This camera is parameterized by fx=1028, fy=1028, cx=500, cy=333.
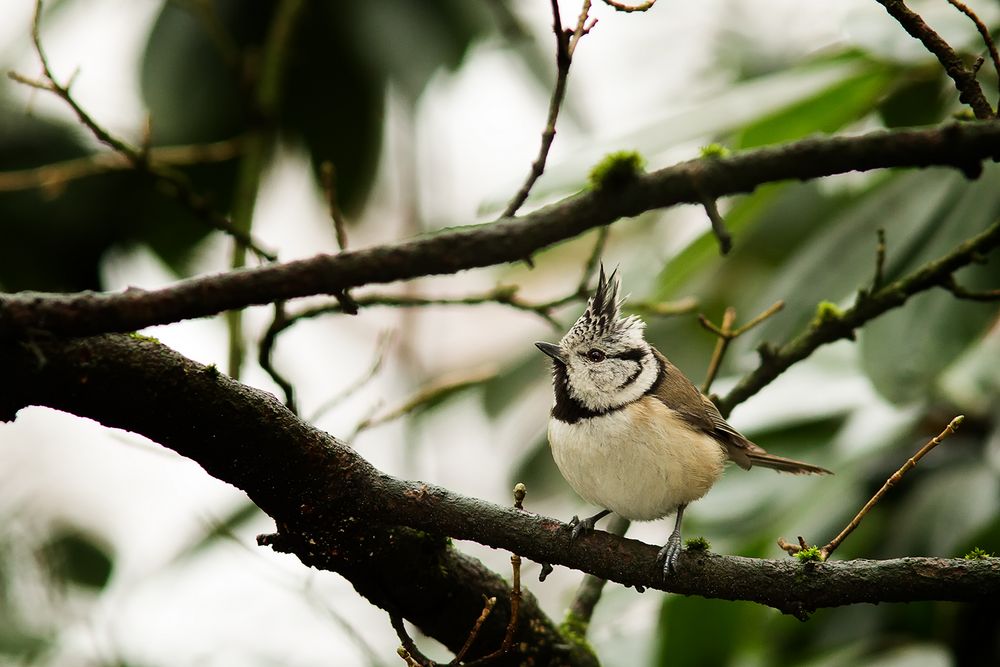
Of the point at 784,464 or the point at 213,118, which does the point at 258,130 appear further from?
the point at 784,464

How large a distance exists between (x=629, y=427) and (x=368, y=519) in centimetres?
109

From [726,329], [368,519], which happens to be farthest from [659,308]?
[368,519]

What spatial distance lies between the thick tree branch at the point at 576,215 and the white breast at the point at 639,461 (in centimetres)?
153

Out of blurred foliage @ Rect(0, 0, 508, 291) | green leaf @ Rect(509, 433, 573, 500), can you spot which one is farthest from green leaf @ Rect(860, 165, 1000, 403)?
blurred foliage @ Rect(0, 0, 508, 291)

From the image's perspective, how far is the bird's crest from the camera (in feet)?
10.2

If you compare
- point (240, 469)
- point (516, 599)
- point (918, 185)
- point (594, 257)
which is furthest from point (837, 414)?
point (240, 469)

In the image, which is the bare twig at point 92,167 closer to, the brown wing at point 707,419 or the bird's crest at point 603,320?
the bird's crest at point 603,320

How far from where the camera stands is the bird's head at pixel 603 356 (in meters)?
3.12

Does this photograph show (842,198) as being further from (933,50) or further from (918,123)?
(933,50)

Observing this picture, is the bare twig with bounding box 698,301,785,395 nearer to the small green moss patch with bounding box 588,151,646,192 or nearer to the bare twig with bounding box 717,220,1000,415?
the bare twig with bounding box 717,220,1000,415

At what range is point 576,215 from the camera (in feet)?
4.35

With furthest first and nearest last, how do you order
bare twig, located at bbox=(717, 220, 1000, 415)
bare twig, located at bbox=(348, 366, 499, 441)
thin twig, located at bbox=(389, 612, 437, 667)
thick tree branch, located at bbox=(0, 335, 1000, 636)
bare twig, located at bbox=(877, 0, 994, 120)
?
bare twig, located at bbox=(348, 366, 499, 441) → bare twig, located at bbox=(717, 220, 1000, 415) → thin twig, located at bbox=(389, 612, 437, 667) → bare twig, located at bbox=(877, 0, 994, 120) → thick tree branch, located at bbox=(0, 335, 1000, 636)

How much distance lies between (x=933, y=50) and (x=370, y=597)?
149 cm

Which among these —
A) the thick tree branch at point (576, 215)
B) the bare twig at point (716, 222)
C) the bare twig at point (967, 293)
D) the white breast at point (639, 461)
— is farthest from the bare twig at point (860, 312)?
the bare twig at point (716, 222)
